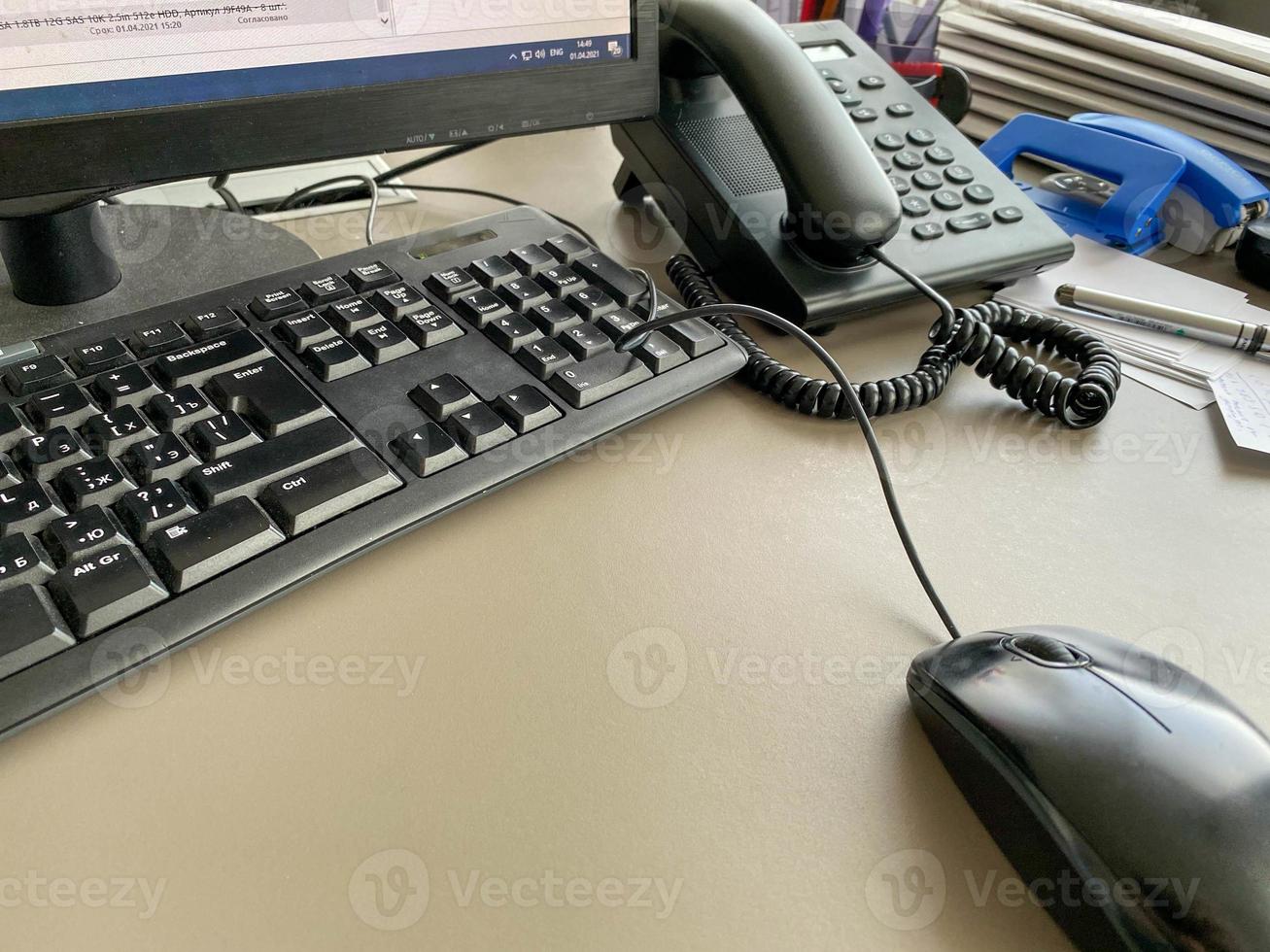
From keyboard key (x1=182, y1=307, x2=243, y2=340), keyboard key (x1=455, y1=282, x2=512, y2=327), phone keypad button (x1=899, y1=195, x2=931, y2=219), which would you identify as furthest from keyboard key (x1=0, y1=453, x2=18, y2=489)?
phone keypad button (x1=899, y1=195, x2=931, y2=219)

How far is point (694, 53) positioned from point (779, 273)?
0.18 meters

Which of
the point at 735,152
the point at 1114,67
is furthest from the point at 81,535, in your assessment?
the point at 1114,67

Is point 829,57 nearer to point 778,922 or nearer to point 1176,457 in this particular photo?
point 1176,457

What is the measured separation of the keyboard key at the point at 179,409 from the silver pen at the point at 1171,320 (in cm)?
53

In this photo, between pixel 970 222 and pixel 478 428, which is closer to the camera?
pixel 478 428

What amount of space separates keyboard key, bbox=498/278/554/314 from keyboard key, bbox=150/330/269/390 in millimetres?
124

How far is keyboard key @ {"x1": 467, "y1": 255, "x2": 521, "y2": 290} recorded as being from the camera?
1.59 ft

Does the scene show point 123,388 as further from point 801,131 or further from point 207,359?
point 801,131

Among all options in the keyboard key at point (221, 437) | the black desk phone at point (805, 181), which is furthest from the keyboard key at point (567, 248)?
the keyboard key at point (221, 437)

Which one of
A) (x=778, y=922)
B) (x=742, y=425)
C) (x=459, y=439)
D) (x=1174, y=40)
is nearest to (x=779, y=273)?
(x=742, y=425)

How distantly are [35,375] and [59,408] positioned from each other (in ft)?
0.10

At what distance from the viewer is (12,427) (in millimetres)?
349

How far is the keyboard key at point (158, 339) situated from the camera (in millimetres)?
403

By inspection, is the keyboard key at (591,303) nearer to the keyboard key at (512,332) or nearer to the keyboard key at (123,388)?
the keyboard key at (512,332)
